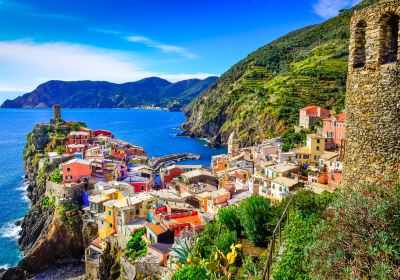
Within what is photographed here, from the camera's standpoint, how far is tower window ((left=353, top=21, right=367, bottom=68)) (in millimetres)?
7426

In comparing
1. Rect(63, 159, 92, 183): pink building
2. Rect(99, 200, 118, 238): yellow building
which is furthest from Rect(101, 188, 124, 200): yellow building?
Rect(63, 159, 92, 183): pink building

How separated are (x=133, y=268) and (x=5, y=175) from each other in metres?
53.8

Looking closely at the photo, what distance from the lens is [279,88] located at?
8931 cm

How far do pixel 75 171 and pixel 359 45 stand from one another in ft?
140

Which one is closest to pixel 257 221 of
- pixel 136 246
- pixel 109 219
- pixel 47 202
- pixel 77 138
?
pixel 136 246

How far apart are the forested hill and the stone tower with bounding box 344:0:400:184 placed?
60860mm

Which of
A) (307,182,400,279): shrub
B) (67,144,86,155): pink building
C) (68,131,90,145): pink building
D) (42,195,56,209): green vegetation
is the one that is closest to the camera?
(307,182,400,279): shrub

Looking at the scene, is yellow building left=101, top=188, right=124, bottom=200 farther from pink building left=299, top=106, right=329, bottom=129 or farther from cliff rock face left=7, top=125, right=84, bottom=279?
pink building left=299, top=106, right=329, bottom=129

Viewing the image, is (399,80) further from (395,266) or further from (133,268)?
(133,268)

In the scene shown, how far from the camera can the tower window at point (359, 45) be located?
24.4ft

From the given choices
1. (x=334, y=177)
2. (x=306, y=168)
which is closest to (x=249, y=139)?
(x=306, y=168)

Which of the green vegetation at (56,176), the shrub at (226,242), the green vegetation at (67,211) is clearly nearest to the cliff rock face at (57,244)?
the green vegetation at (67,211)

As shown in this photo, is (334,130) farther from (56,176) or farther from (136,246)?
(56,176)

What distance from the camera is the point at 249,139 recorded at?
287 ft
